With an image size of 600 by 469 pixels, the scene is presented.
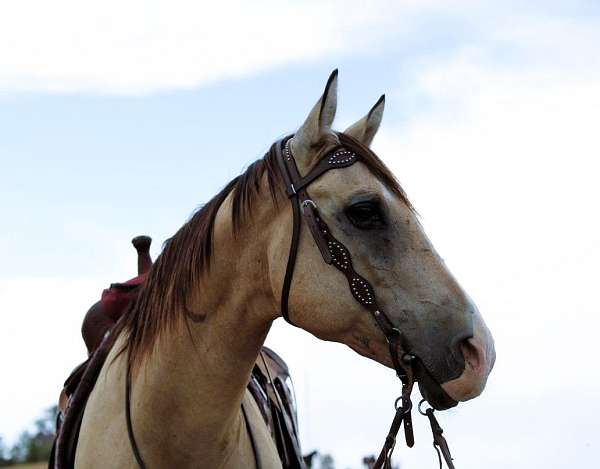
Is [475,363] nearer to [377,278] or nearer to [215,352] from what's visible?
[377,278]

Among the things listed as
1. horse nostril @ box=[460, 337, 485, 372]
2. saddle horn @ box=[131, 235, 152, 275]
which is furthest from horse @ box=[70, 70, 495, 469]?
saddle horn @ box=[131, 235, 152, 275]

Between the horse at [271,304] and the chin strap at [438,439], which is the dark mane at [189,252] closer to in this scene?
the horse at [271,304]

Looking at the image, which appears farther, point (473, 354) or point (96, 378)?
point (96, 378)

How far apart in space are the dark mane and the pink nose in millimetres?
727

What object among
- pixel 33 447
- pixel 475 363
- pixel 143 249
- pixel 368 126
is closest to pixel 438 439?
pixel 475 363

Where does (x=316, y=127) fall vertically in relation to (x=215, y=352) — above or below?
above

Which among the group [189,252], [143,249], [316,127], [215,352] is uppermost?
[143,249]

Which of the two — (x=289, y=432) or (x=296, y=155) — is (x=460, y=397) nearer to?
(x=296, y=155)

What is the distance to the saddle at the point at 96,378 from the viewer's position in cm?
502

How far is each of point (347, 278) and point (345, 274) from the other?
0.02 meters

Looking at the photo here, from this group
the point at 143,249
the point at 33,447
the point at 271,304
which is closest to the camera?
the point at 271,304

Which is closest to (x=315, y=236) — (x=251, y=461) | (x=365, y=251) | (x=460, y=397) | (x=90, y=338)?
(x=365, y=251)

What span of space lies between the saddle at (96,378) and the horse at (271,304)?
159mm

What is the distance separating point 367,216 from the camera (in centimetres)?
418
